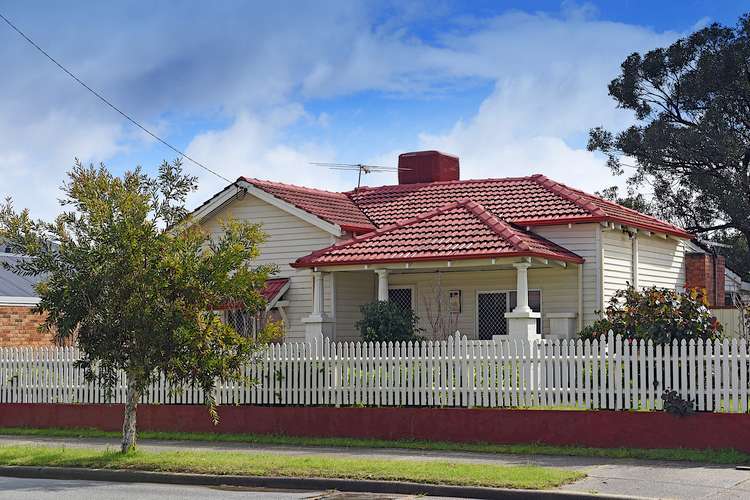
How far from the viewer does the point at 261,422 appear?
59.9 ft

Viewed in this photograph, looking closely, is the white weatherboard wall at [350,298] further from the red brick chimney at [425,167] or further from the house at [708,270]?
the house at [708,270]

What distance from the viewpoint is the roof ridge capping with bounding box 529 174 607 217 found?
74.9ft

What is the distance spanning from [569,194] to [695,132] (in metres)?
15.6

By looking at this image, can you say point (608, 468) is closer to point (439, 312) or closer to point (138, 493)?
point (138, 493)

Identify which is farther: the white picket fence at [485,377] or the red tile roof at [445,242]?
the red tile roof at [445,242]

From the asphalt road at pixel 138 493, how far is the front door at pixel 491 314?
11.1 metres

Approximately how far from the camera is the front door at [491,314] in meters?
23.9

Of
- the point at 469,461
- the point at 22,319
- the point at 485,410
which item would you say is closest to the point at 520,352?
the point at 485,410

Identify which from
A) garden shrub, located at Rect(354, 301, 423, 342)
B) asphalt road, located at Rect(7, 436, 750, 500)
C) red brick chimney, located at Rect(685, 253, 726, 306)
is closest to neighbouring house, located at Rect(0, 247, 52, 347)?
garden shrub, located at Rect(354, 301, 423, 342)

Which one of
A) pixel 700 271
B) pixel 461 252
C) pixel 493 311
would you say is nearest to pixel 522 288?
pixel 461 252

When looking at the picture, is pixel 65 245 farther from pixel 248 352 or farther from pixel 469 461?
pixel 469 461

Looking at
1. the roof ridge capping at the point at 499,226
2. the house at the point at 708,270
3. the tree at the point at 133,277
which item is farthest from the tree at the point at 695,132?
the tree at the point at 133,277

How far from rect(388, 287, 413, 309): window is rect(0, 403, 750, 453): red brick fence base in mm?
6823

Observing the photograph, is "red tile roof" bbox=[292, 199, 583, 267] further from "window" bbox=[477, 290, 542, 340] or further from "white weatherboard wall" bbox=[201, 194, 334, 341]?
"window" bbox=[477, 290, 542, 340]
